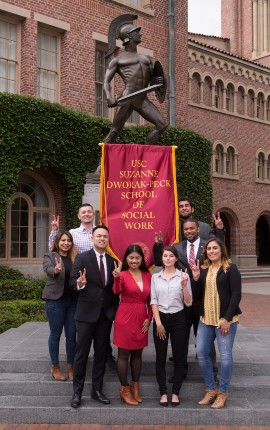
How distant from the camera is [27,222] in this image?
630 inches

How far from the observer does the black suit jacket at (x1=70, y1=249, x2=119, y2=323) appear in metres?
5.14

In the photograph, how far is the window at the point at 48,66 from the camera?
1622 cm

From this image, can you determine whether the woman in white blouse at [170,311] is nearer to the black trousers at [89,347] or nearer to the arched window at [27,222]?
the black trousers at [89,347]

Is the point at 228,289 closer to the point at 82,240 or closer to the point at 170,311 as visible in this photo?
the point at 170,311

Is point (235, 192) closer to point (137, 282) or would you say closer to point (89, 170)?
point (89, 170)

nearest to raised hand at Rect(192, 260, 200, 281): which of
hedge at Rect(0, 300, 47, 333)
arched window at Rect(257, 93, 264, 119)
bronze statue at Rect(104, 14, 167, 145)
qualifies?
bronze statue at Rect(104, 14, 167, 145)

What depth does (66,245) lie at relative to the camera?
5602 mm

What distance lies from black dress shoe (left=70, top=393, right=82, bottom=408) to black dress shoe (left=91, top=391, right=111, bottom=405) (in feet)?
0.57

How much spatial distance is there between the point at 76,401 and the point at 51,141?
10.9 metres

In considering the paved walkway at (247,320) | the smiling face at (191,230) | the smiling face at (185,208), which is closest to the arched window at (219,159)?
the paved walkway at (247,320)

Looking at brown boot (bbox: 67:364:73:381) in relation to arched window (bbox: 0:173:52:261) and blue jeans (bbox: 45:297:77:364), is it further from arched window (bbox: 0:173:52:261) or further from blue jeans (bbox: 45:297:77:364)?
arched window (bbox: 0:173:52:261)

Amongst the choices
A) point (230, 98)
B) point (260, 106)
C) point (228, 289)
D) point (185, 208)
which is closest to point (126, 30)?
point (185, 208)

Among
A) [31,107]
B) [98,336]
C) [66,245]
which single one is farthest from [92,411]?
[31,107]

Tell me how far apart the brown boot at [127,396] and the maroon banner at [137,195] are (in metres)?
1.76
